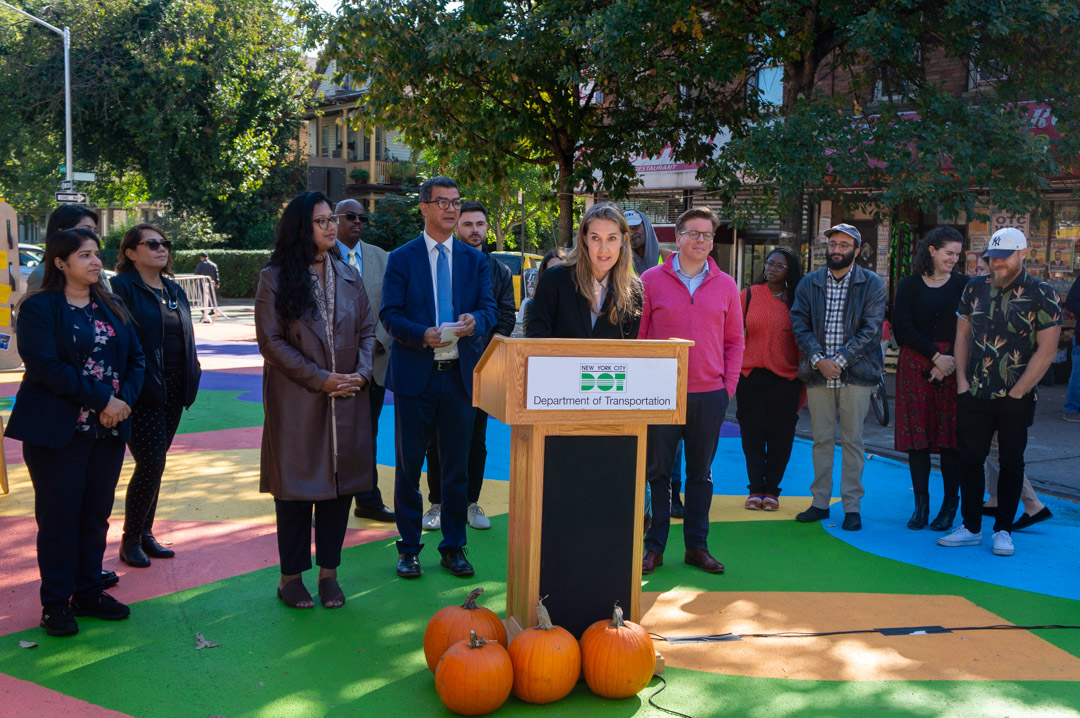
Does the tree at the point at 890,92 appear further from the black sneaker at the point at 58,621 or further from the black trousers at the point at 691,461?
the black sneaker at the point at 58,621

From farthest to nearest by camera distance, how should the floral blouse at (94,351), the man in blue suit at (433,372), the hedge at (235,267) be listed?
the hedge at (235,267) < the man in blue suit at (433,372) < the floral blouse at (94,351)

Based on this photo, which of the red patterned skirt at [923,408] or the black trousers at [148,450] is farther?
the red patterned skirt at [923,408]

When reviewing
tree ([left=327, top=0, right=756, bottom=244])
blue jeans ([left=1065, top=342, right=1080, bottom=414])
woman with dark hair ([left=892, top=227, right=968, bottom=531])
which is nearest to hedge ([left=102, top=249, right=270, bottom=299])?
tree ([left=327, top=0, right=756, bottom=244])

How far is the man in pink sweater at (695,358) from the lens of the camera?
5438 millimetres

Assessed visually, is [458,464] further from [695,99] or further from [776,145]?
[695,99]

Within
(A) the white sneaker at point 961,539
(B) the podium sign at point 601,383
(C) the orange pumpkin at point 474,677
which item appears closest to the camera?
(C) the orange pumpkin at point 474,677

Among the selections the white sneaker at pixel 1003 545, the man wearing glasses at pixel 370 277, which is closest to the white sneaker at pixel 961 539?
the white sneaker at pixel 1003 545

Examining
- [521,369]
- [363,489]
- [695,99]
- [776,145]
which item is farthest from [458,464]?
[695,99]

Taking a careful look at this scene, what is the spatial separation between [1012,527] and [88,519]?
553 cm

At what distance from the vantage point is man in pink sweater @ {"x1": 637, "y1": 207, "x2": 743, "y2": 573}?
544 centimetres

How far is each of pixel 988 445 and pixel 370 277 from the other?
4151 mm

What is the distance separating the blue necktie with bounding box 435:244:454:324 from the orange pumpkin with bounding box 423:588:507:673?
6.22ft

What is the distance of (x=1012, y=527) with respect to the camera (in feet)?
20.5

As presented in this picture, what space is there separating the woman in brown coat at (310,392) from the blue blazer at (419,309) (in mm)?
411
